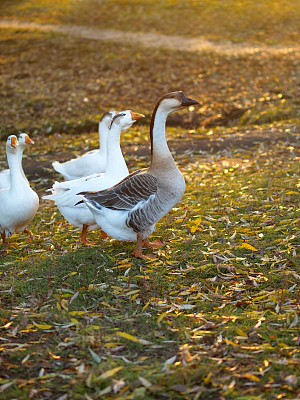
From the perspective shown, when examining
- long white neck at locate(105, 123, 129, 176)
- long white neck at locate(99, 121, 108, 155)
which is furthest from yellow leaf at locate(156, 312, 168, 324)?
long white neck at locate(99, 121, 108, 155)

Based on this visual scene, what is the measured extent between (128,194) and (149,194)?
0.29 m

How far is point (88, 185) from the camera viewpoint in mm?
7180

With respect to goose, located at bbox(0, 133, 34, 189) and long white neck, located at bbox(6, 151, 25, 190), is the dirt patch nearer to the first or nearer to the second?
goose, located at bbox(0, 133, 34, 189)

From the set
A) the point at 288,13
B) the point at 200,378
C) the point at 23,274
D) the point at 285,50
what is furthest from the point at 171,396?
the point at 288,13

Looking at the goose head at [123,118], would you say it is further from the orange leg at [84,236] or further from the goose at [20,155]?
the orange leg at [84,236]

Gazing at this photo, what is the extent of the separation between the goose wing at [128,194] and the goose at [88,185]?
0.51 meters

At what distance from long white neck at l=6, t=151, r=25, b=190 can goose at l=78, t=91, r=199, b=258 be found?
137cm

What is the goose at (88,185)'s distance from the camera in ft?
22.6

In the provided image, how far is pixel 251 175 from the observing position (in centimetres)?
972

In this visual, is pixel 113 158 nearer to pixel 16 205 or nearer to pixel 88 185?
pixel 88 185

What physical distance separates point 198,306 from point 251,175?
5.00 m

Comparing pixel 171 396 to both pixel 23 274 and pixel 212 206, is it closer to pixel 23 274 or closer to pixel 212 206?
pixel 23 274

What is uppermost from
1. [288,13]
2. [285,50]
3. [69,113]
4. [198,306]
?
[288,13]

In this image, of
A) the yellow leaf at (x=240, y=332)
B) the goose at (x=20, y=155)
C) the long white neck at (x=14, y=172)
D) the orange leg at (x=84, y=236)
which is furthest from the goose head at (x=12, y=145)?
the yellow leaf at (x=240, y=332)
